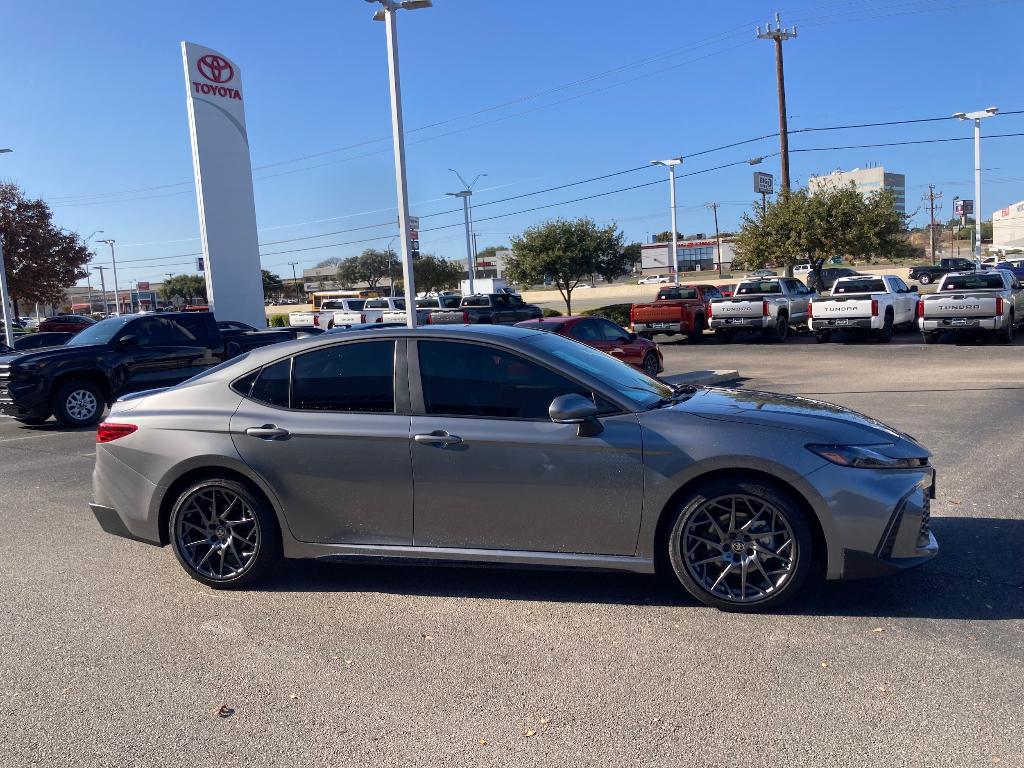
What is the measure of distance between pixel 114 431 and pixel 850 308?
20867 millimetres

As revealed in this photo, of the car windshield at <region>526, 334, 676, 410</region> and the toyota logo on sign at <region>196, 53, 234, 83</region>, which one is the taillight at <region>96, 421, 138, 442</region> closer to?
the car windshield at <region>526, 334, 676, 410</region>

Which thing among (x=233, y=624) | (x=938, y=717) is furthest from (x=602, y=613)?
(x=233, y=624)

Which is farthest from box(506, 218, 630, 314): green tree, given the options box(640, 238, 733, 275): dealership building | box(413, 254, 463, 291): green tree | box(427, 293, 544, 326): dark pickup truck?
box(640, 238, 733, 275): dealership building

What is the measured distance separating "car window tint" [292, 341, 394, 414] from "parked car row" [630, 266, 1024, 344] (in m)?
18.9

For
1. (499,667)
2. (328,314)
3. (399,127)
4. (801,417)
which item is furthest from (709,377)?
(328,314)

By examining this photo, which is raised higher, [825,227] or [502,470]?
[825,227]

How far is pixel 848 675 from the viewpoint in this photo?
12.5ft

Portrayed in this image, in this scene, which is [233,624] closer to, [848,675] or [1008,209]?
[848,675]

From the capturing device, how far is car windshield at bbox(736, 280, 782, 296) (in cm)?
2655

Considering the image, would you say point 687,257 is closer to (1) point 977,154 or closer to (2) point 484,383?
(1) point 977,154

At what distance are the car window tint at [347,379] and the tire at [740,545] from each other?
5.98ft

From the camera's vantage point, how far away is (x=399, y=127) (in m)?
16.3

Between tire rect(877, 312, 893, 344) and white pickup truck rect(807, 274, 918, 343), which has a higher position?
white pickup truck rect(807, 274, 918, 343)

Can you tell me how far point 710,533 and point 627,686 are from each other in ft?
3.43
